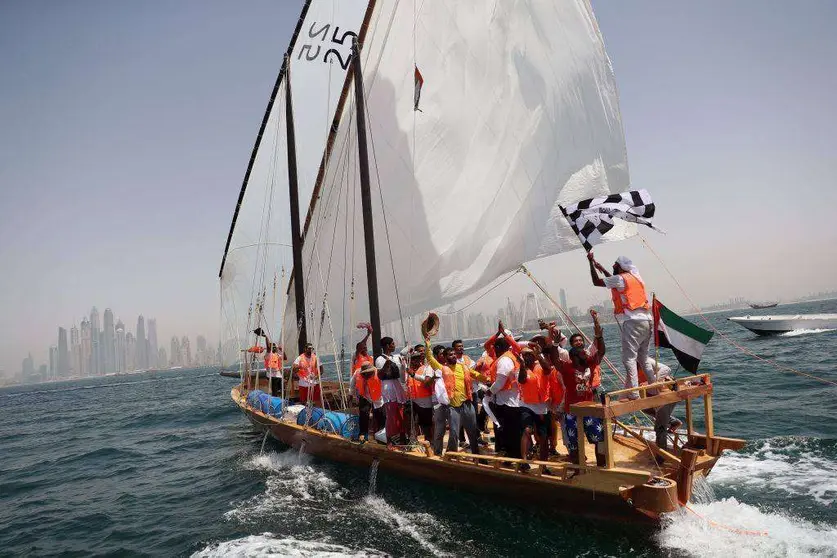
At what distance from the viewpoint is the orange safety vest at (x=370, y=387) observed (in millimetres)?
11516

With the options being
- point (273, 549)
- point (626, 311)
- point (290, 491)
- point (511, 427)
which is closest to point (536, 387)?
point (511, 427)

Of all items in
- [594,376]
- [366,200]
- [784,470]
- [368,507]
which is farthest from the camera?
[366,200]

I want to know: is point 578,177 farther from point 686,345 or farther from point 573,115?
point 686,345

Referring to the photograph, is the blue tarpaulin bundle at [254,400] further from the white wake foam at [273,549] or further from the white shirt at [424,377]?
the white shirt at [424,377]

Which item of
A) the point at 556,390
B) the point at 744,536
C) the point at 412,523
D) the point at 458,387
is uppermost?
the point at 458,387

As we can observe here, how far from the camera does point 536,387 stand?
29.1ft

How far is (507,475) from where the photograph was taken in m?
8.50

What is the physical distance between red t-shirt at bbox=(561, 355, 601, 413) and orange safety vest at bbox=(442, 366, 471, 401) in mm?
1938

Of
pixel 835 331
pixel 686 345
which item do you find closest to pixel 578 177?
pixel 686 345

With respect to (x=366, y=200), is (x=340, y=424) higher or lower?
lower

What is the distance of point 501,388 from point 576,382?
1304 mm

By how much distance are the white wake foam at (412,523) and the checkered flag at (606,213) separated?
622 cm

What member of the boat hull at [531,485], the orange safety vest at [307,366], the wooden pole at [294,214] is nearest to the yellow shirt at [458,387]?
the boat hull at [531,485]

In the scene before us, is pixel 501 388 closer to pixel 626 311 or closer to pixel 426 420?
pixel 626 311
